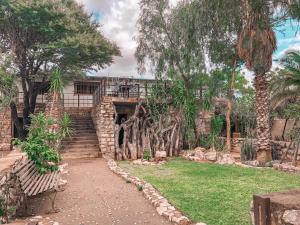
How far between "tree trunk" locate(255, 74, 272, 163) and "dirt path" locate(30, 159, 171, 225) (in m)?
Result: 6.04

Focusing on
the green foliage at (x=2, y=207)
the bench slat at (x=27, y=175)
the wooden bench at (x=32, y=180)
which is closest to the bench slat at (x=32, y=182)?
the wooden bench at (x=32, y=180)

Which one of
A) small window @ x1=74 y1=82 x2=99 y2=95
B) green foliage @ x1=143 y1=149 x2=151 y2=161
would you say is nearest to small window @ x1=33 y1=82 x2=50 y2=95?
small window @ x1=74 y1=82 x2=99 y2=95

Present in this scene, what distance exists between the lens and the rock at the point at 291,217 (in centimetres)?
296

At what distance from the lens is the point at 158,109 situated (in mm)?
17156

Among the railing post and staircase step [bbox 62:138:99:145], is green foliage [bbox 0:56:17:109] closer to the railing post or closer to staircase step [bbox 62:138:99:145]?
the railing post

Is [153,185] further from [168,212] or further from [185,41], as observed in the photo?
[185,41]

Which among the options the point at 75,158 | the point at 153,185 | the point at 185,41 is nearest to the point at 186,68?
the point at 185,41

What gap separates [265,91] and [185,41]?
5391mm

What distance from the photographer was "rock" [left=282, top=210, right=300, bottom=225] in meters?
2.96

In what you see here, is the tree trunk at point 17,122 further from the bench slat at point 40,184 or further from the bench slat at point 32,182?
the bench slat at point 32,182

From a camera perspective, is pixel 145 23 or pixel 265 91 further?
pixel 145 23

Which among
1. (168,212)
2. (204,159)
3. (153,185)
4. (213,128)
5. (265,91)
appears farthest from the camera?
(213,128)

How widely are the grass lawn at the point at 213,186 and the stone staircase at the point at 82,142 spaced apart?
3.63 metres

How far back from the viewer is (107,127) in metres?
16.6
